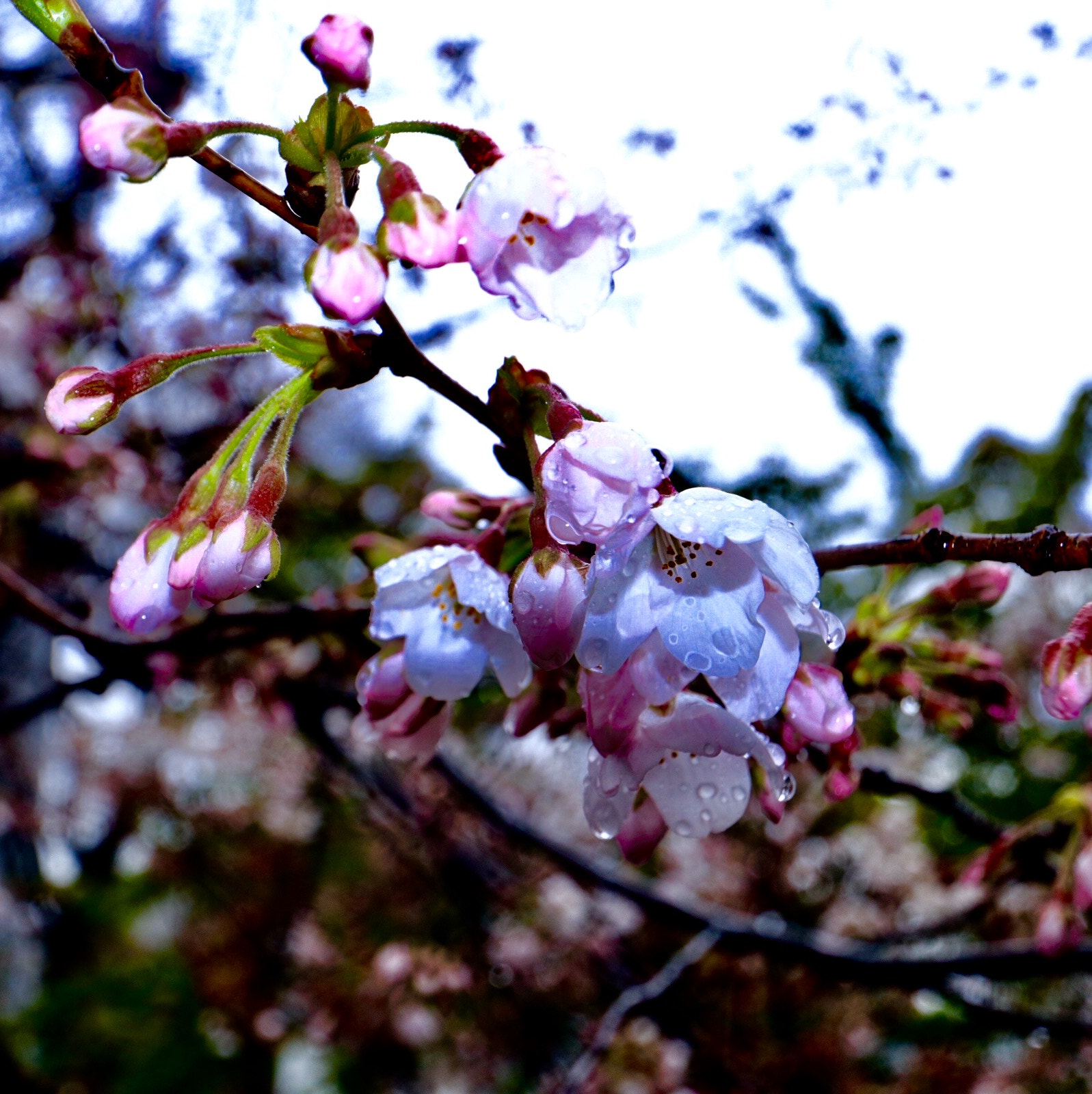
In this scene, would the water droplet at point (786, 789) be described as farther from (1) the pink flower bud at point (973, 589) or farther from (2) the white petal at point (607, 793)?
(1) the pink flower bud at point (973, 589)

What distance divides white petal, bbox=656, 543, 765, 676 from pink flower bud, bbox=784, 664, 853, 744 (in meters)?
0.09

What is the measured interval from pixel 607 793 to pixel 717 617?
16 cm

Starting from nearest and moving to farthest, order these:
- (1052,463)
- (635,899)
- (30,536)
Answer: (635,899) < (1052,463) < (30,536)

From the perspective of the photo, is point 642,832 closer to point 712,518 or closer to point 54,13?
point 712,518

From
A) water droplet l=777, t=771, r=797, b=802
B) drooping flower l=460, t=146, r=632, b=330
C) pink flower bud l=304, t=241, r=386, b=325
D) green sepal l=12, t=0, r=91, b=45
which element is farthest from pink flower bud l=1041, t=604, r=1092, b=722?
green sepal l=12, t=0, r=91, b=45

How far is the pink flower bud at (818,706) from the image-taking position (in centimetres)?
63

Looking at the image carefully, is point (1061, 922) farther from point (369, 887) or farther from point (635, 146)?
point (369, 887)

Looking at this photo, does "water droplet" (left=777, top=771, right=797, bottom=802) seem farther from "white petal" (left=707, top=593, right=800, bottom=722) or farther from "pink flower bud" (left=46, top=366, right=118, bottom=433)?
"pink flower bud" (left=46, top=366, right=118, bottom=433)

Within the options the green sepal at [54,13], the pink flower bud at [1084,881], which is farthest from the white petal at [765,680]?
the pink flower bud at [1084,881]

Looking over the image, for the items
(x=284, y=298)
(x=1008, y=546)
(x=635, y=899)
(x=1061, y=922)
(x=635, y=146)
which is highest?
(x=635, y=146)

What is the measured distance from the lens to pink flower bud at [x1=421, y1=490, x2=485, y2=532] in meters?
0.81

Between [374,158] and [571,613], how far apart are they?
314 millimetres

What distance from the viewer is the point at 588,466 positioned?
0.54 m

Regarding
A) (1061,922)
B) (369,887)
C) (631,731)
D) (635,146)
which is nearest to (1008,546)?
(631,731)
